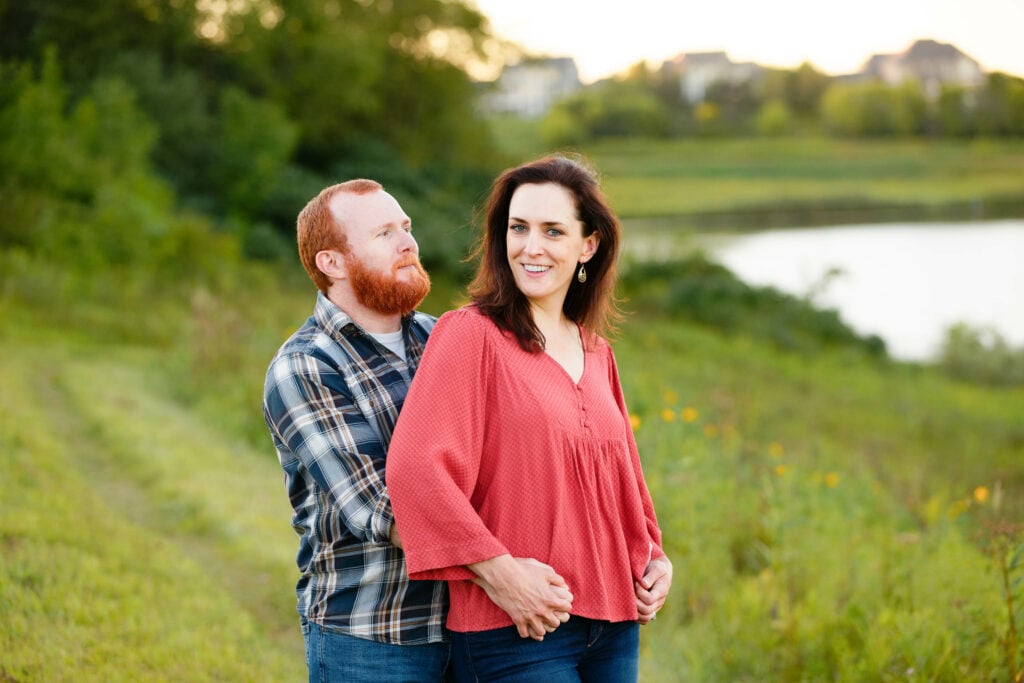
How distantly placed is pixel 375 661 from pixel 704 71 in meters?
62.7

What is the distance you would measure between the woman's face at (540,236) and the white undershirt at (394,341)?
0.42 m

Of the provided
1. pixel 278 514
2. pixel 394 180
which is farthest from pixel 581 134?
pixel 278 514

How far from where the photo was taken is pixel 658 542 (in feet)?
8.37

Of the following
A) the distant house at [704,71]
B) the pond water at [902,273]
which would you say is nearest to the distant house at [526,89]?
the pond water at [902,273]

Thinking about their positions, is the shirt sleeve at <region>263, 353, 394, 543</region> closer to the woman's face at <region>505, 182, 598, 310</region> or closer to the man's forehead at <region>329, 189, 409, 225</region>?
the man's forehead at <region>329, 189, 409, 225</region>

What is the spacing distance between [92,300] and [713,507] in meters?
10.1

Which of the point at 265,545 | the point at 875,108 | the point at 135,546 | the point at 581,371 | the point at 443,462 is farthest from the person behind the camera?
the point at 875,108

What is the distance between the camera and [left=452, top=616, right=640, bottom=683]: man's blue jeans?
2148 millimetres

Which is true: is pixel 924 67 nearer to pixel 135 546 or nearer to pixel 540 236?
pixel 135 546

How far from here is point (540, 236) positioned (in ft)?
7.64

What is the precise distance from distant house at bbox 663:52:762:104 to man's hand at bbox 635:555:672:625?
5383 centimetres

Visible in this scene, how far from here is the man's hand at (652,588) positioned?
2330mm

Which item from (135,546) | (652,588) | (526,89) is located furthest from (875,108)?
(652,588)

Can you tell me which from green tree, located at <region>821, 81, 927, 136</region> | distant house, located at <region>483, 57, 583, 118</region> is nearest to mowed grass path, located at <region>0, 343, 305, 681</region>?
distant house, located at <region>483, 57, 583, 118</region>
